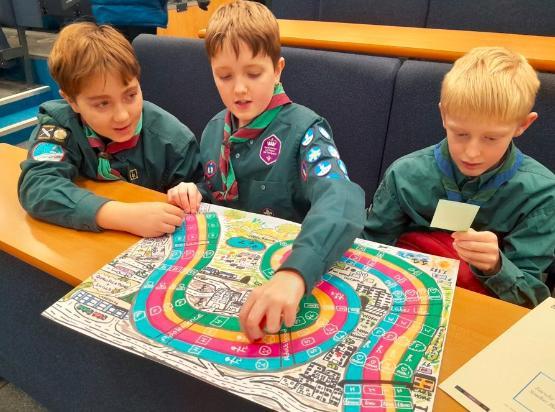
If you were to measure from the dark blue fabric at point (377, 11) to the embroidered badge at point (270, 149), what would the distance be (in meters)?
2.36

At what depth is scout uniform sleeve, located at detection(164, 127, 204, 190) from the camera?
1315 millimetres

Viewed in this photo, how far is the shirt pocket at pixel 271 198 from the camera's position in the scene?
1.17m

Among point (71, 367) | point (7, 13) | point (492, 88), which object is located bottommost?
point (71, 367)

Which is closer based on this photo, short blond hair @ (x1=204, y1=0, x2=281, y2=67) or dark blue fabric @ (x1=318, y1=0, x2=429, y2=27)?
short blond hair @ (x1=204, y1=0, x2=281, y2=67)

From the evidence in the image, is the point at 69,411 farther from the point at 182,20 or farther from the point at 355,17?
the point at 182,20

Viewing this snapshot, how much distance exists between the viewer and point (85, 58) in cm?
108

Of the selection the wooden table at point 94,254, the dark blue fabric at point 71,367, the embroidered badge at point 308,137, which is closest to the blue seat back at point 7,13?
the wooden table at point 94,254

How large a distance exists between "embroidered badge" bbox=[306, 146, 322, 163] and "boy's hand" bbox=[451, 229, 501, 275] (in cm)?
34

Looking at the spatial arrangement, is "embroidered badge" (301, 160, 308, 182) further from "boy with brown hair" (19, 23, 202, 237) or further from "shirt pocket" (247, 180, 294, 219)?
"boy with brown hair" (19, 23, 202, 237)

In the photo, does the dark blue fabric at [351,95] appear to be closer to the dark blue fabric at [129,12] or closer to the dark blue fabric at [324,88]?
the dark blue fabric at [324,88]

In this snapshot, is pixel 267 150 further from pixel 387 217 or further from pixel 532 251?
pixel 532 251

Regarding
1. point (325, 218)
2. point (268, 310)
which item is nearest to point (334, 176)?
point (325, 218)

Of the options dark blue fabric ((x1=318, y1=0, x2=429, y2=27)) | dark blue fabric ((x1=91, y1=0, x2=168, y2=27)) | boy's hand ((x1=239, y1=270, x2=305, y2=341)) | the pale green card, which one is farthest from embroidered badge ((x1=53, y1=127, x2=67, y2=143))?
dark blue fabric ((x1=318, y1=0, x2=429, y2=27))

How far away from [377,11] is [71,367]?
115 inches
